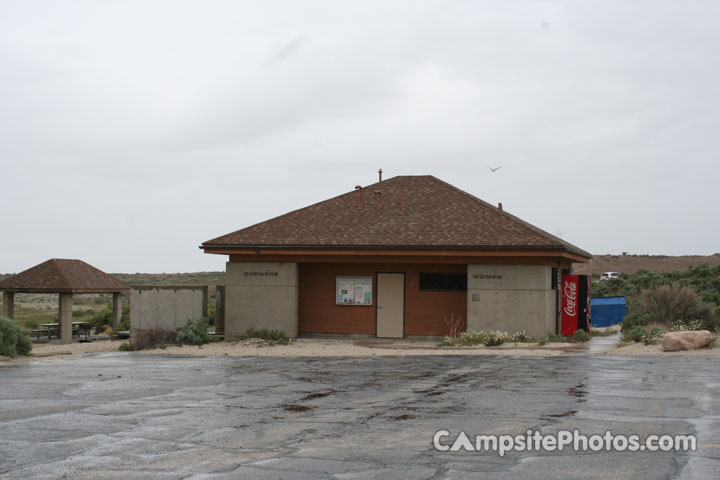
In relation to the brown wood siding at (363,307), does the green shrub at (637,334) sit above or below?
below

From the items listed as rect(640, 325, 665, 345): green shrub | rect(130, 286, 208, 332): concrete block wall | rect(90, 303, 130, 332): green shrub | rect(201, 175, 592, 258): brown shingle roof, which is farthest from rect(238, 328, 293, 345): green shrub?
rect(90, 303, 130, 332): green shrub

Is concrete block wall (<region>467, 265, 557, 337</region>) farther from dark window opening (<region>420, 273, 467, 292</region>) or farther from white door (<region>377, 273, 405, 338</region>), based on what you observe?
white door (<region>377, 273, 405, 338</region>)

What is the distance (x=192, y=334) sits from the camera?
26562 mm

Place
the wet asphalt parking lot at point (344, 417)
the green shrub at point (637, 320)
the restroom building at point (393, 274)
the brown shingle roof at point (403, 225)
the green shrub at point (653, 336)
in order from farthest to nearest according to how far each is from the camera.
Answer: the green shrub at point (637, 320), the brown shingle roof at point (403, 225), the restroom building at point (393, 274), the green shrub at point (653, 336), the wet asphalt parking lot at point (344, 417)

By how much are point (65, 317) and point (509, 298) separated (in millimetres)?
17582

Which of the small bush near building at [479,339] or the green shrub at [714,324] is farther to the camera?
the green shrub at [714,324]

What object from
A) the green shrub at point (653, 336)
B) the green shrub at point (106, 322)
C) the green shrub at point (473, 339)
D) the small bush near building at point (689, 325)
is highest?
the small bush near building at point (689, 325)

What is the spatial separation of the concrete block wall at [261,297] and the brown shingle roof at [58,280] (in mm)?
7403

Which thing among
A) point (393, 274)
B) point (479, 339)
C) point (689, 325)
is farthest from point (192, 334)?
point (689, 325)

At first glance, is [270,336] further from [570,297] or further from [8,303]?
[8,303]

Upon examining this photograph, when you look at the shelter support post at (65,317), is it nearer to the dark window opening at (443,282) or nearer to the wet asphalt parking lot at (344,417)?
the wet asphalt parking lot at (344,417)

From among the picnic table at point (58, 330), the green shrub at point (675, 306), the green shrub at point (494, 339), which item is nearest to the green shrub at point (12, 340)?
the picnic table at point (58, 330)

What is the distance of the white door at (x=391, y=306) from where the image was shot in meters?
26.7

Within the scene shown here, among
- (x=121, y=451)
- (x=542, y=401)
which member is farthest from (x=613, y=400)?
(x=121, y=451)
